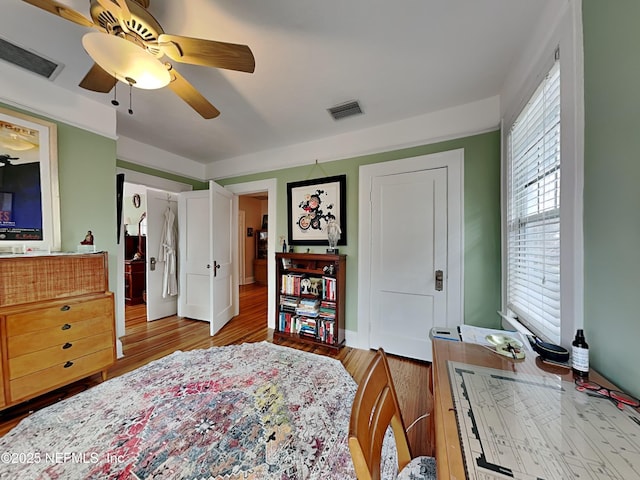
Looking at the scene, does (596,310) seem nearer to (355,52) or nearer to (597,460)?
(597,460)

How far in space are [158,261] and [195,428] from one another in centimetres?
289

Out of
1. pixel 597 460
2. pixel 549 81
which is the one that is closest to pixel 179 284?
pixel 597 460

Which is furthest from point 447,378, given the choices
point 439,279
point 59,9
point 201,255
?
point 201,255

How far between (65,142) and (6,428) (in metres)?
2.24

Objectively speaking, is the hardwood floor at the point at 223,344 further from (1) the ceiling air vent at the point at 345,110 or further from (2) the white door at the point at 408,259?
(1) the ceiling air vent at the point at 345,110

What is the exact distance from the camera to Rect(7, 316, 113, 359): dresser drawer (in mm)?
1572

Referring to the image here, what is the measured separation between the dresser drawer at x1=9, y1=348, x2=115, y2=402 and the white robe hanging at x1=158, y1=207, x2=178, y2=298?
1.79 metres

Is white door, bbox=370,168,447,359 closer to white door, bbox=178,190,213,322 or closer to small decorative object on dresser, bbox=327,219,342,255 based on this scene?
small decorative object on dresser, bbox=327,219,342,255

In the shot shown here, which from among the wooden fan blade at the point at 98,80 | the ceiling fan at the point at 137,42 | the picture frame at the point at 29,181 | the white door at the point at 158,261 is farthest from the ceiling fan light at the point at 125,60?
the white door at the point at 158,261

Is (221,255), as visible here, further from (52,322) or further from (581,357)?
(581,357)

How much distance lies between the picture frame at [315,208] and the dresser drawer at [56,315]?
2.01m

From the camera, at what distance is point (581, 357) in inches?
34.6

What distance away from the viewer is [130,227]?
5164 mm

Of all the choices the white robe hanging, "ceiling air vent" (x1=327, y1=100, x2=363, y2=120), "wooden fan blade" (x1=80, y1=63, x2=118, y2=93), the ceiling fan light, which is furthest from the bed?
"ceiling air vent" (x1=327, y1=100, x2=363, y2=120)
